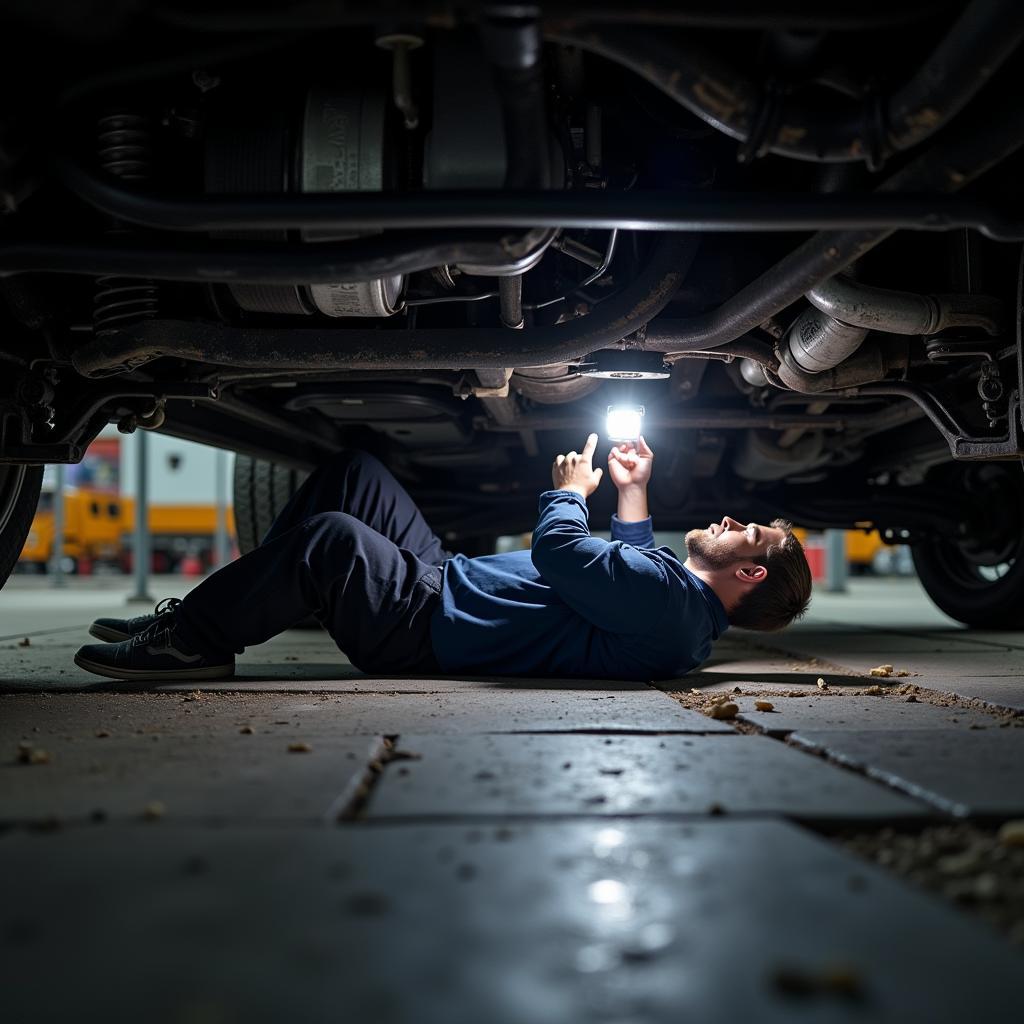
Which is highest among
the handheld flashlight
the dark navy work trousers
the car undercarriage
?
the car undercarriage

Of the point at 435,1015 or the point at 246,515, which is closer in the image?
the point at 435,1015

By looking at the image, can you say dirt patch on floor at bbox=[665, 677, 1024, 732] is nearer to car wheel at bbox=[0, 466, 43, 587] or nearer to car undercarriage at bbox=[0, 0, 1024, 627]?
car undercarriage at bbox=[0, 0, 1024, 627]

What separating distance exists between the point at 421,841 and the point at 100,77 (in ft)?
3.51

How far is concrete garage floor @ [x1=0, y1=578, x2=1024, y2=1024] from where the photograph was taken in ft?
2.03

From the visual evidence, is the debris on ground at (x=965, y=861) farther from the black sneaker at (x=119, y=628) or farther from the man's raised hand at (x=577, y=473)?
the black sneaker at (x=119, y=628)

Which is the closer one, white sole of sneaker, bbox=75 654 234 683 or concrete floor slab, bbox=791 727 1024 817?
concrete floor slab, bbox=791 727 1024 817

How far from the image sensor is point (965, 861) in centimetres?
87

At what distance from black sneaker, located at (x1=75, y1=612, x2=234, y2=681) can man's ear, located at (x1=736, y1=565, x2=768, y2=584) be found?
1290 mm

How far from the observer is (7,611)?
18.8 feet

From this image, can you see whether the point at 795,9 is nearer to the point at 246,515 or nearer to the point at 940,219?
the point at 940,219

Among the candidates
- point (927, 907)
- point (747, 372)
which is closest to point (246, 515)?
point (747, 372)

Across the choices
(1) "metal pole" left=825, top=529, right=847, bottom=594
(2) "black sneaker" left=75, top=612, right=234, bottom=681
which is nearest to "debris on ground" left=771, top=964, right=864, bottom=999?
(2) "black sneaker" left=75, top=612, right=234, bottom=681

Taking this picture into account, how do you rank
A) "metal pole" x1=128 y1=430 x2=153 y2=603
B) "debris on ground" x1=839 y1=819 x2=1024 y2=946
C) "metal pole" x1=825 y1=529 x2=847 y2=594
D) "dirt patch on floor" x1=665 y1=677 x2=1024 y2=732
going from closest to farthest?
"debris on ground" x1=839 y1=819 x2=1024 y2=946 < "dirt patch on floor" x1=665 y1=677 x2=1024 y2=732 < "metal pole" x1=128 y1=430 x2=153 y2=603 < "metal pole" x1=825 y1=529 x2=847 y2=594

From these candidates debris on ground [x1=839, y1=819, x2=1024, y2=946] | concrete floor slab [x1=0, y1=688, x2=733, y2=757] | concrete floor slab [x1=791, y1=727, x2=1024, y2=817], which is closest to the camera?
debris on ground [x1=839, y1=819, x2=1024, y2=946]
